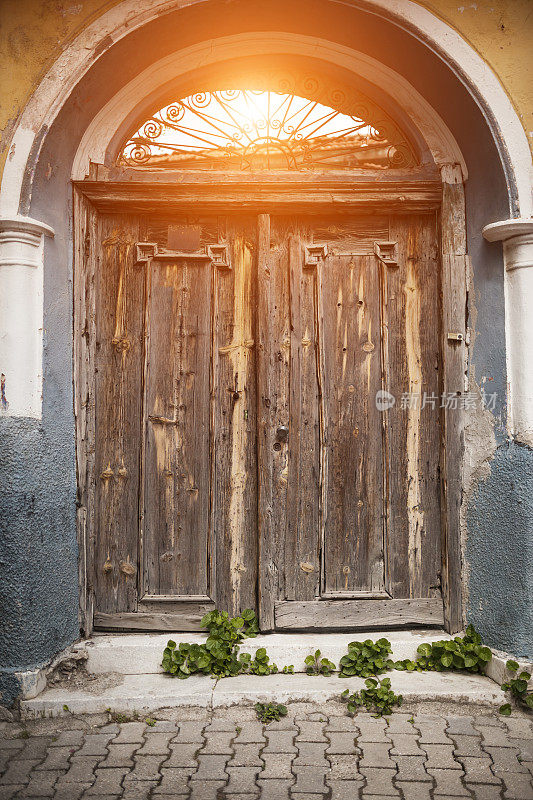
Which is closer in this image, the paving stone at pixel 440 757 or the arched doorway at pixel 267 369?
the paving stone at pixel 440 757

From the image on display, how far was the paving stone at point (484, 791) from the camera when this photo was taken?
2539 mm

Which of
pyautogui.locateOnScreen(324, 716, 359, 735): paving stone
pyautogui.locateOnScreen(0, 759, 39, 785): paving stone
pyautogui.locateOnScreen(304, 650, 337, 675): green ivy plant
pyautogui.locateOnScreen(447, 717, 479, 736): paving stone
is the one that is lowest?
pyautogui.locateOnScreen(0, 759, 39, 785): paving stone

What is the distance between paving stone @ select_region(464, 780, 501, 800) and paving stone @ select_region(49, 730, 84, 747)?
1.68 m

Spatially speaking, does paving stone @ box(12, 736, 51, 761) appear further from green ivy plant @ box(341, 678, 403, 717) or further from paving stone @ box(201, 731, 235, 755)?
green ivy plant @ box(341, 678, 403, 717)

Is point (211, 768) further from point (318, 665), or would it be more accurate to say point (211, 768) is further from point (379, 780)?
point (318, 665)

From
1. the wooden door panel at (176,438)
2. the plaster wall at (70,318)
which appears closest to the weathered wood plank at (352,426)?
the plaster wall at (70,318)

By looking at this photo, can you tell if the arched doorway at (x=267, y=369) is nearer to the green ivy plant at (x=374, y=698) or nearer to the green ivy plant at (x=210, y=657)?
the green ivy plant at (x=210, y=657)

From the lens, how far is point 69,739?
118 inches

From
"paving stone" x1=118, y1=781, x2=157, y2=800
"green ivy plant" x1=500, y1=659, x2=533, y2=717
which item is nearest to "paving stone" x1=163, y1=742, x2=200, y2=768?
"paving stone" x1=118, y1=781, x2=157, y2=800

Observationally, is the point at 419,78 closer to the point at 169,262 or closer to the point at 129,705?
the point at 169,262

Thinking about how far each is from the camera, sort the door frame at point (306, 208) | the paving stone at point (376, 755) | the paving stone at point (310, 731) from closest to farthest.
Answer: the paving stone at point (376, 755) < the paving stone at point (310, 731) < the door frame at point (306, 208)

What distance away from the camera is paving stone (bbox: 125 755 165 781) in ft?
8.77

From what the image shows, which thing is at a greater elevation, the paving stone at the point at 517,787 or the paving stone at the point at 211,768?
the paving stone at the point at 211,768

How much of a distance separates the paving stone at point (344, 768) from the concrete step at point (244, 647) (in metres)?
0.78
